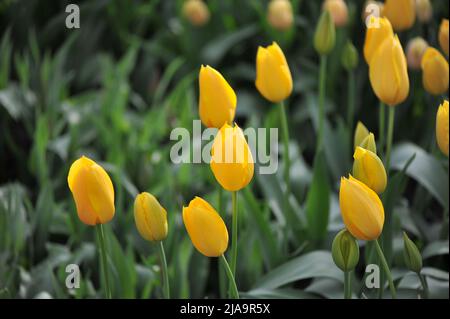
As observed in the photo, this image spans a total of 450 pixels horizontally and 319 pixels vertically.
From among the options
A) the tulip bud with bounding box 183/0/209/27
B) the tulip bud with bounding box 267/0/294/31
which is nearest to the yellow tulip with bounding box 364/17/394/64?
the tulip bud with bounding box 267/0/294/31

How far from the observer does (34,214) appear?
1.54 metres

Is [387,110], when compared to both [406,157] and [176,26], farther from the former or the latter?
[176,26]

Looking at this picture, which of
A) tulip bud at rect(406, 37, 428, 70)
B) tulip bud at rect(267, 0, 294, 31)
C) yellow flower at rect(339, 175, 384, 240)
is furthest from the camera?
tulip bud at rect(267, 0, 294, 31)

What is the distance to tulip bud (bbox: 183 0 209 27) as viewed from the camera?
2.03 metres

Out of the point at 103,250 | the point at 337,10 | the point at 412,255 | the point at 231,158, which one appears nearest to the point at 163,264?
the point at 103,250

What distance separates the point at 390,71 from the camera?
109cm

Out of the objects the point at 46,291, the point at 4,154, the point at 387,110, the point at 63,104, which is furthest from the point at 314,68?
the point at 46,291

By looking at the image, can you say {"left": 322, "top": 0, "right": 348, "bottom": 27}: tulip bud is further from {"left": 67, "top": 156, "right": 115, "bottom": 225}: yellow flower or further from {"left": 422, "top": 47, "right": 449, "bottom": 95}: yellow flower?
{"left": 67, "top": 156, "right": 115, "bottom": 225}: yellow flower

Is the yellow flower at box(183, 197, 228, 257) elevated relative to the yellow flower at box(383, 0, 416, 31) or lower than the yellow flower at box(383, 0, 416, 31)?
lower

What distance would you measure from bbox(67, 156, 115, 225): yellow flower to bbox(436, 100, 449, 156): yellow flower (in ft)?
1.33

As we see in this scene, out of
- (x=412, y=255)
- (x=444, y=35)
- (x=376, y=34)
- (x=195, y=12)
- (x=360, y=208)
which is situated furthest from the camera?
(x=195, y=12)

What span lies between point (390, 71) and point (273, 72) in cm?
16

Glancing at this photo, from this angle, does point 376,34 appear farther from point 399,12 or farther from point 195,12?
point 195,12

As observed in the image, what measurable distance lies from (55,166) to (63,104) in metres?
0.18
